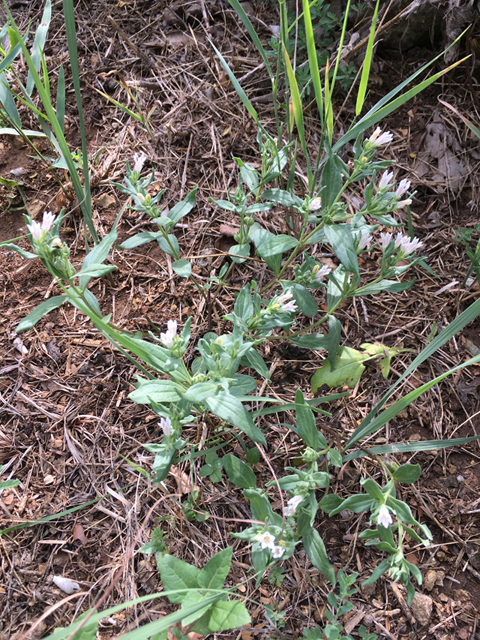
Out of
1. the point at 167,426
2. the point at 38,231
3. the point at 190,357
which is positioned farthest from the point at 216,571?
the point at 38,231

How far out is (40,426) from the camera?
2203mm

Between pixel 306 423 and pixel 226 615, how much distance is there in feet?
2.37

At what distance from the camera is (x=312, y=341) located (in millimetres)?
2133

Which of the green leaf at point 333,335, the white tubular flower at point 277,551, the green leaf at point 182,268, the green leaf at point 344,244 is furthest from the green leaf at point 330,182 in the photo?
the white tubular flower at point 277,551

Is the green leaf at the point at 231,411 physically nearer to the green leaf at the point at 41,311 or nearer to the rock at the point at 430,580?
the green leaf at the point at 41,311

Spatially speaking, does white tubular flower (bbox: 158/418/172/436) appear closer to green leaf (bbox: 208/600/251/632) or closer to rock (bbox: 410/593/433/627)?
green leaf (bbox: 208/600/251/632)

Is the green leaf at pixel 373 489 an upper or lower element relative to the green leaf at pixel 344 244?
lower

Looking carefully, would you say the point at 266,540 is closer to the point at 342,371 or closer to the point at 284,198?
the point at 342,371

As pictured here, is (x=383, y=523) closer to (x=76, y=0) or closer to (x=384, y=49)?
(x=384, y=49)

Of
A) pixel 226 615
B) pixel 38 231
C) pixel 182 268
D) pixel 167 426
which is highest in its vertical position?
pixel 38 231

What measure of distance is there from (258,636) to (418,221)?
7.57 feet

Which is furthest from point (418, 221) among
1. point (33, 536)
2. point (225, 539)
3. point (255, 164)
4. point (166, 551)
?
point (33, 536)

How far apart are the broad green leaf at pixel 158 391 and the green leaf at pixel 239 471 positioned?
1.30ft

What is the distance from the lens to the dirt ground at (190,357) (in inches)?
76.7
